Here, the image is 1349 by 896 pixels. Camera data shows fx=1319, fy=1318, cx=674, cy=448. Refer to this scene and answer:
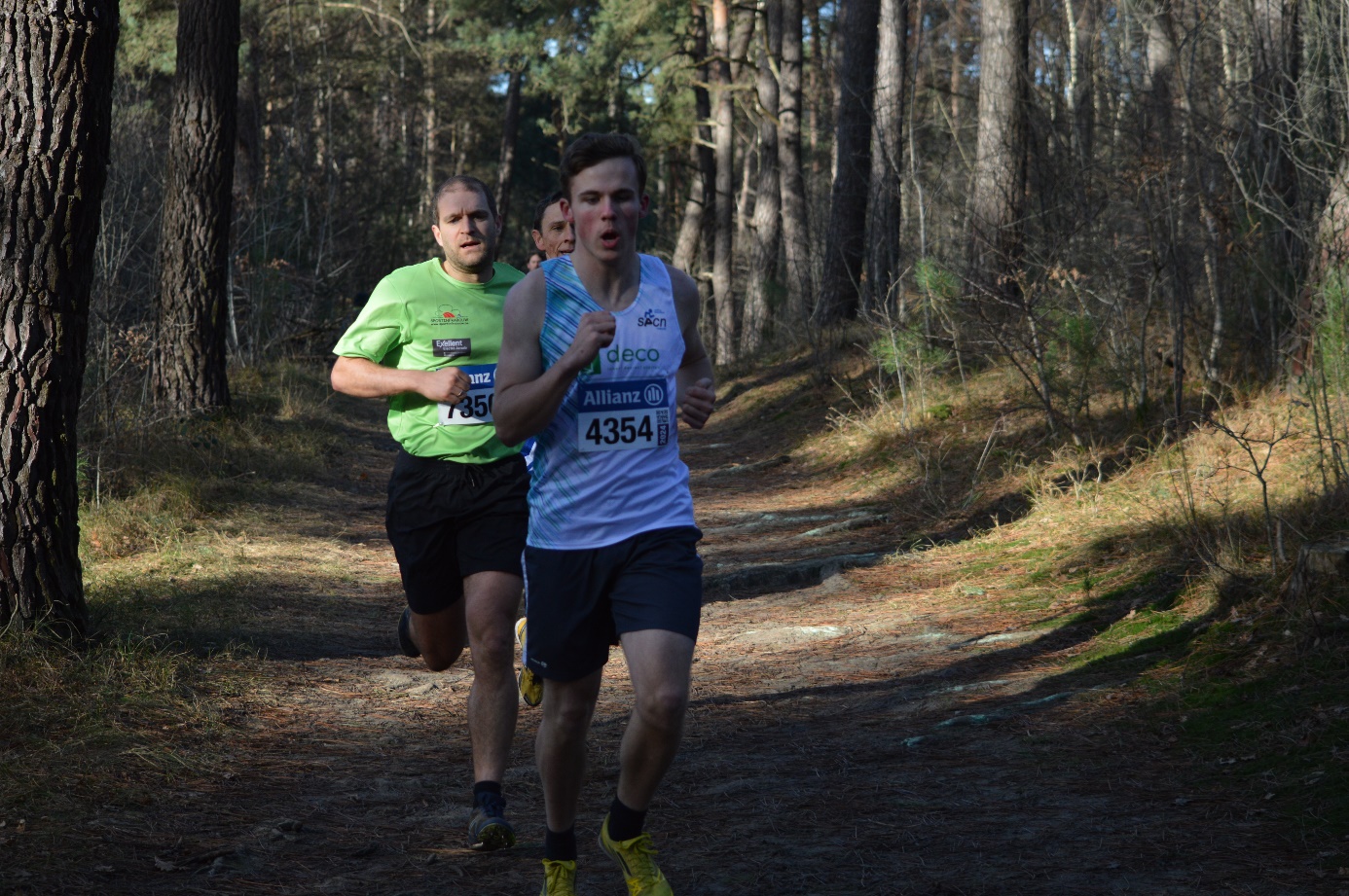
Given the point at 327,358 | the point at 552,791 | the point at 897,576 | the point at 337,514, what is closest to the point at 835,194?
the point at 327,358

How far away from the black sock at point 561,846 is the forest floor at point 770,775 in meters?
0.31

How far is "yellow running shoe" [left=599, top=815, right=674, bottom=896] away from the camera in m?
3.50

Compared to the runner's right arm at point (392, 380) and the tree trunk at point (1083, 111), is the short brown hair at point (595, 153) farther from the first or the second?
the tree trunk at point (1083, 111)

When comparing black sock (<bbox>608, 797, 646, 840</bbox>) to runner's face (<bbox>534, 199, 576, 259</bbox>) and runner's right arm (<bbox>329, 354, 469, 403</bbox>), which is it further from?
runner's face (<bbox>534, 199, 576, 259</bbox>)

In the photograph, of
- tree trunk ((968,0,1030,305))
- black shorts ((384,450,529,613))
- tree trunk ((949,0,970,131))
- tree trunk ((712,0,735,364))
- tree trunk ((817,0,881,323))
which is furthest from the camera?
tree trunk ((949,0,970,131))

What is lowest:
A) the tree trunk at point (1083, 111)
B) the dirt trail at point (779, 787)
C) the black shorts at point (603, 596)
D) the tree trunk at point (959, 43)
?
the dirt trail at point (779, 787)

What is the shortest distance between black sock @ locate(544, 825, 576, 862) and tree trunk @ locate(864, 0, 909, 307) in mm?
9864

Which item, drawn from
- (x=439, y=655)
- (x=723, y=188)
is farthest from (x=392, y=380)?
(x=723, y=188)

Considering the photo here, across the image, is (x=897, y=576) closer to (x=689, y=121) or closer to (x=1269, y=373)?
(x=1269, y=373)

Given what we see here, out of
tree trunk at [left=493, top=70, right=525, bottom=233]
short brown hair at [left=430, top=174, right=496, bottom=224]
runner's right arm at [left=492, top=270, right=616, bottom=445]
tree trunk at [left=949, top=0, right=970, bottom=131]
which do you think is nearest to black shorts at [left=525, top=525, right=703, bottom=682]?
runner's right arm at [left=492, top=270, right=616, bottom=445]

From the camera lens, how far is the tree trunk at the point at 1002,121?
11952 millimetres

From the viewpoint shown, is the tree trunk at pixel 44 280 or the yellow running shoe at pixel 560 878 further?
the tree trunk at pixel 44 280

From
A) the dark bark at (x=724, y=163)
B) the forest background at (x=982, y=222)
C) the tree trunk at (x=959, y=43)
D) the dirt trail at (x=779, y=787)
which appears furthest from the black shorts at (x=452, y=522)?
the tree trunk at (x=959, y=43)

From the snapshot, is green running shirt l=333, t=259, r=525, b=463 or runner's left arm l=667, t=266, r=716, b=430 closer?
runner's left arm l=667, t=266, r=716, b=430
